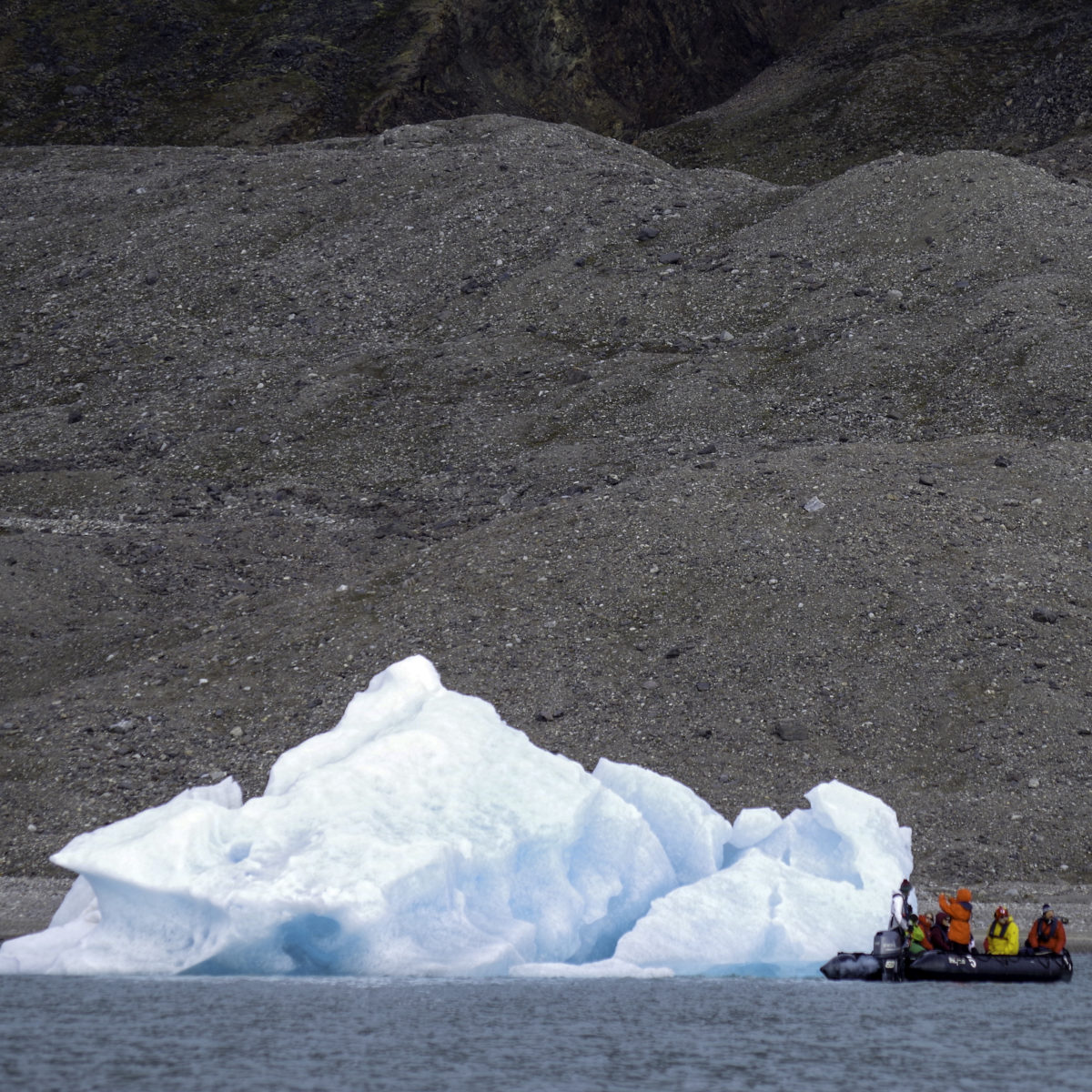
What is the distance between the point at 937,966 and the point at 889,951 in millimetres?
705

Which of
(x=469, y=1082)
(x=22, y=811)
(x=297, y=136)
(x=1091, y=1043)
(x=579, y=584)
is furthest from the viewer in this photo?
(x=297, y=136)

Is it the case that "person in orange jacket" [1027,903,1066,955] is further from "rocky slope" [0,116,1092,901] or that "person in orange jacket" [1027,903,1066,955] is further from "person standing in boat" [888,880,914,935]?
"rocky slope" [0,116,1092,901]

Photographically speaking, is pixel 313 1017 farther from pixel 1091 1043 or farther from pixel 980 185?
pixel 980 185

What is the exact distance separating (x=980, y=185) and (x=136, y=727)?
25571mm

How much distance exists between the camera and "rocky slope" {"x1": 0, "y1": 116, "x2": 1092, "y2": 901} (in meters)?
18.9

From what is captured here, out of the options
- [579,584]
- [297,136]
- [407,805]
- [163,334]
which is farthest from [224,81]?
[407,805]

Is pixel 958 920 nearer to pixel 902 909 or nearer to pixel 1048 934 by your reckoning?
pixel 902 909

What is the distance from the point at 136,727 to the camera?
64.6 ft

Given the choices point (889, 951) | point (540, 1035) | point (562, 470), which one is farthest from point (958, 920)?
point (562, 470)

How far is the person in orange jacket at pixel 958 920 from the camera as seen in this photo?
46.8 feet

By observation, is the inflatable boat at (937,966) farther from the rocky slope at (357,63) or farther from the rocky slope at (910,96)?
the rocky slope at (357,63)

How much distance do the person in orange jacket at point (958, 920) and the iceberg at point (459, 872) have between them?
0.65 m

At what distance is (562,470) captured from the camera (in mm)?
27328

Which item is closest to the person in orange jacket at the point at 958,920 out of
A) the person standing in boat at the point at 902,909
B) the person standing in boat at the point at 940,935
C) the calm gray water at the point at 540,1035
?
the person standing in boat at the point at 940,935
